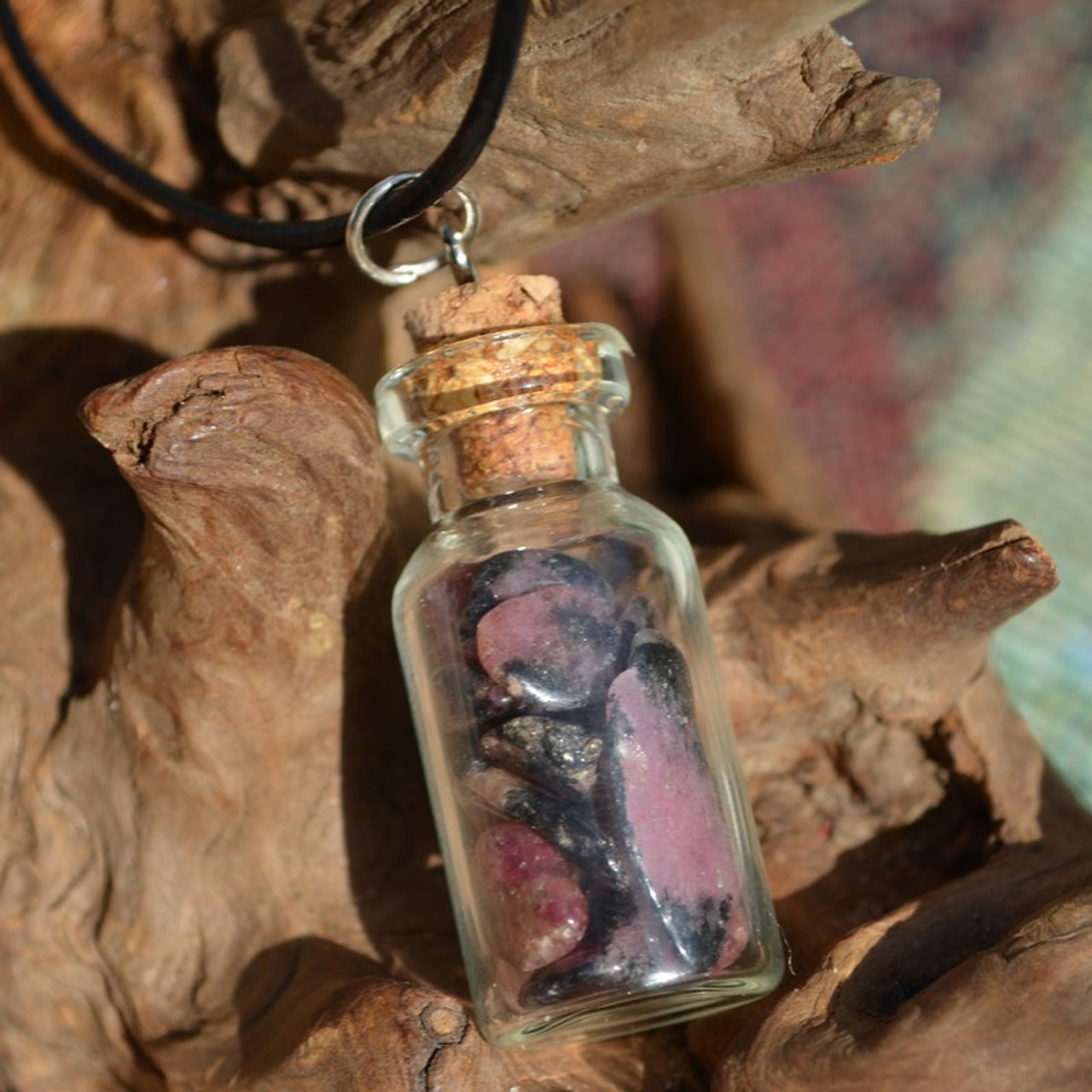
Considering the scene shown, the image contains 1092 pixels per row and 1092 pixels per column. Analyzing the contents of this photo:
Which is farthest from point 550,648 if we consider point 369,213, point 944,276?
point 944,276

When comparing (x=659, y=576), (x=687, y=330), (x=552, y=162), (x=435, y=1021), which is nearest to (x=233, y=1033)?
(x=435, y=1021)

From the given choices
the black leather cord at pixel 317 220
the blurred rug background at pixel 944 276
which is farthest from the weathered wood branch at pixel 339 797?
the blurred rug background at pixel 944 276

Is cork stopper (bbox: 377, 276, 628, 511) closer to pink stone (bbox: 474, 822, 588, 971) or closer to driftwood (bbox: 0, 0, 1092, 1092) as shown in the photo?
driftwood (bbox: 0, 0, 1092, 1092)

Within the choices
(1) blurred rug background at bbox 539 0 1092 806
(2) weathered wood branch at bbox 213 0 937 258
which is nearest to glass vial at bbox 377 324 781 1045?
(2) weathered wood branch at bbox 213 0 937 258

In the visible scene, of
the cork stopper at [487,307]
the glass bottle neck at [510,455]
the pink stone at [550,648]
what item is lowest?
the pink stone at [550,648]

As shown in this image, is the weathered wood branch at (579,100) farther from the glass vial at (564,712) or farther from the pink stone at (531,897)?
the pink stone at (531,897)

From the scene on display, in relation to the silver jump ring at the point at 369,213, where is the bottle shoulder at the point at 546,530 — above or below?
below

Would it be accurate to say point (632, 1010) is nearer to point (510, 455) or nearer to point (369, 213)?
point (510, 455)
